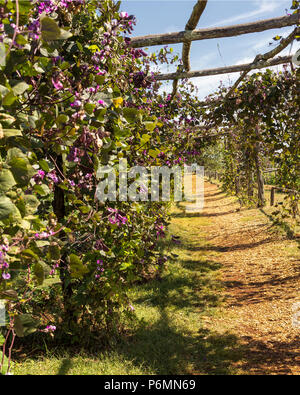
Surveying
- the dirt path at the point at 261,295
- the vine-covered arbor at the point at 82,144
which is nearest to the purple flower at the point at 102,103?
the vine-covered arbor at the point at 82,144

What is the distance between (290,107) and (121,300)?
166 inches

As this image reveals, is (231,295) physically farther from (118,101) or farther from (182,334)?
(118,101)

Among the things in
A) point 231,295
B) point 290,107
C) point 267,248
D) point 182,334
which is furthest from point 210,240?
point 182,334

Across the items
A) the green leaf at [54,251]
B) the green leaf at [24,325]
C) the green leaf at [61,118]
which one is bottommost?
the green leaf at [24,325]

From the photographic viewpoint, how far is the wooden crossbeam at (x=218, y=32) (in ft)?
11.4

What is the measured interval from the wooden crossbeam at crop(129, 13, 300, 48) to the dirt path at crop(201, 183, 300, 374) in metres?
3.51

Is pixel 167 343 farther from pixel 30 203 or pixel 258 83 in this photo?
pixel 258 83

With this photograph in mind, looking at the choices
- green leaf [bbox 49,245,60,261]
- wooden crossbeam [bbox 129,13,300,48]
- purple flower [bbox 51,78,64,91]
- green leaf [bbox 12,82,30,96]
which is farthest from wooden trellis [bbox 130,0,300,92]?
green leaf [bbox 49,245,60,261]

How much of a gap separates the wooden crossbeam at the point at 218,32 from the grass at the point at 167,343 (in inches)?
97.9

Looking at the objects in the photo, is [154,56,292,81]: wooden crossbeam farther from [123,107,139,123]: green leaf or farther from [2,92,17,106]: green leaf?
[2,92,17,106]: green leaf

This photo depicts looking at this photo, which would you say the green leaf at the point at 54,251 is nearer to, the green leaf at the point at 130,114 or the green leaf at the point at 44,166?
the green leaf at the point at 44,166

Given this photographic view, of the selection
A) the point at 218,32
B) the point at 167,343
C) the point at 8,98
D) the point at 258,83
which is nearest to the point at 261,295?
the point at 167,343

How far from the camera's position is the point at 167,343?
3.74 metres

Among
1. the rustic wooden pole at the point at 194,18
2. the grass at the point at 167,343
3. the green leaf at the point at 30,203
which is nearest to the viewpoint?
the green leaf at the point at 30,203
